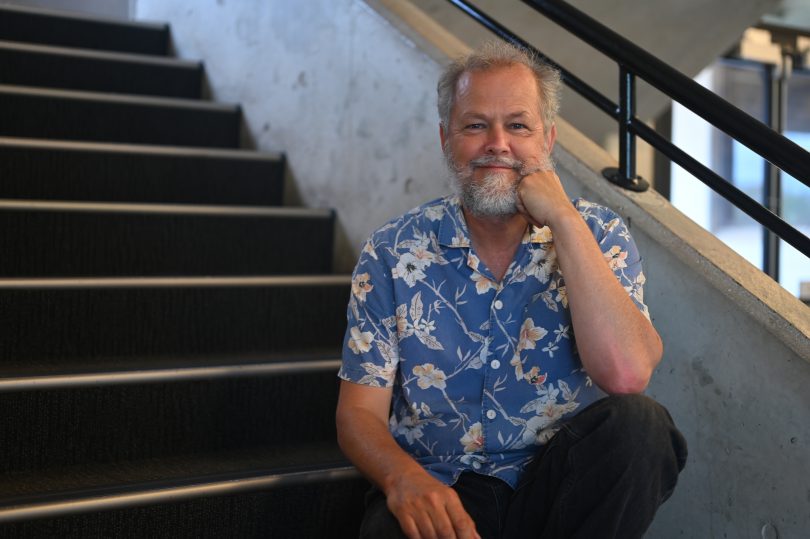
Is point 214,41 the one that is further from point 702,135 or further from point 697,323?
point 702,135

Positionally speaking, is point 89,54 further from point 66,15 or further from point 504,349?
point 504,349

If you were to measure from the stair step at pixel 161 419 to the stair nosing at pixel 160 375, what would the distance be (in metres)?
0.01

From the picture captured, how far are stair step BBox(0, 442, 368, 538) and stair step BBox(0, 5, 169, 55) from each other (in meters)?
2.22

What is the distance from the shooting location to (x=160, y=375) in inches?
73.7

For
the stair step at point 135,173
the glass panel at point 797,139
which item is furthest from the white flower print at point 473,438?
the glass panel at point 797,139

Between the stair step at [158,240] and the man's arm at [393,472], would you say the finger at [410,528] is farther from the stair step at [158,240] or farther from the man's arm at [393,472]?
the stair step at [158,240]

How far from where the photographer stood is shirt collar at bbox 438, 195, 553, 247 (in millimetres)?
1602

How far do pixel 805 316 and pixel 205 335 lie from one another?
4.38ft

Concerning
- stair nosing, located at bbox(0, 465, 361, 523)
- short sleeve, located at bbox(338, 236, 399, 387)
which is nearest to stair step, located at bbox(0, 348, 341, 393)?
stair nosing, located at bbox(0, 465, 361, 523)

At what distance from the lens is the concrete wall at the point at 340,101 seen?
2.40 meters

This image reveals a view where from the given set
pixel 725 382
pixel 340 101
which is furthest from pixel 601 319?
pixel 340 101

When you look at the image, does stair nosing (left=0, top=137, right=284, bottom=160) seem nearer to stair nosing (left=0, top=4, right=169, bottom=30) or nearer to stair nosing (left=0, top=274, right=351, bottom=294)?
stair nosing (left=0, top=274, right=351, bottom=294)

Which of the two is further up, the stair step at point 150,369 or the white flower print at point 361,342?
the white flower print at point 361,342

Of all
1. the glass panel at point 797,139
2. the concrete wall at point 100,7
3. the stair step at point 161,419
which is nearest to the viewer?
the stair step at point 161,419
